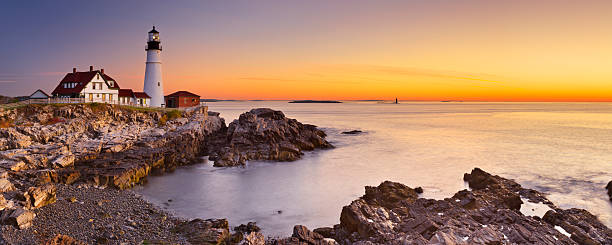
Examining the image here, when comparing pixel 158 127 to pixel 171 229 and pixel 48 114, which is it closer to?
pixel 48 114

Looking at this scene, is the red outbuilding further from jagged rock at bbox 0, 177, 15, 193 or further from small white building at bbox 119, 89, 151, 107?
jagged rock at bbox 0, 177, 15, 193

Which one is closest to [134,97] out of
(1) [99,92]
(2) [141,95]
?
(2) [141,95]

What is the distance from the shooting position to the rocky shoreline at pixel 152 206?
34.0ft

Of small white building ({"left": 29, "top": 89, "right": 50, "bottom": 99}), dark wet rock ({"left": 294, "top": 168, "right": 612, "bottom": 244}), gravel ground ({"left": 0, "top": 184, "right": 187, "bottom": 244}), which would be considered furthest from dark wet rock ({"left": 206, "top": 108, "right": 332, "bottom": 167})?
small white building ({"left": 29, "top": 89, "right": 50, "bottom": 99})

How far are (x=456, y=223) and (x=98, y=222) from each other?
12.7 meters

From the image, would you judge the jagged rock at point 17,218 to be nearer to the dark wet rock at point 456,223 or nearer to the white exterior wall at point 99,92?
the dark wet rock at point 456,223

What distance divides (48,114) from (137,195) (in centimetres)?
1637

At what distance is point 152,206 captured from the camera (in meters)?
14.8

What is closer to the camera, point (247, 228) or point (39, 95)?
point (247, 228)

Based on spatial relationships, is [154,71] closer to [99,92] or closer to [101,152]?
[99,92]

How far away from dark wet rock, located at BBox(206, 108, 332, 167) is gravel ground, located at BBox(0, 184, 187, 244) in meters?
11.4

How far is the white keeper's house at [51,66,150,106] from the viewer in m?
34.0

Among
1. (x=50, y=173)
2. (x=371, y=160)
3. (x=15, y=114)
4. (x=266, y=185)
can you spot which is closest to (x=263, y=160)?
(x=266, y=185)

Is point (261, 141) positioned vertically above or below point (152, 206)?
above
